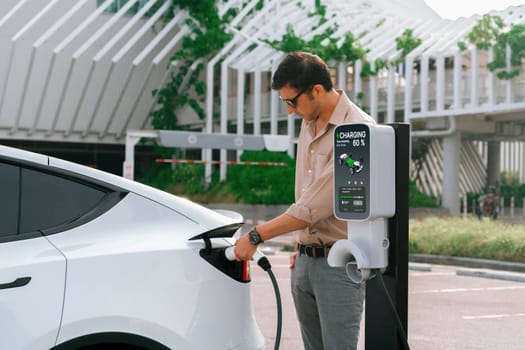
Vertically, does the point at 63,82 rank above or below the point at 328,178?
above

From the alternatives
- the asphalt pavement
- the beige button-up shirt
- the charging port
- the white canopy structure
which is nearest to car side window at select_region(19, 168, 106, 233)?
the charging port

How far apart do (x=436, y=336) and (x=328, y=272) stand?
440cm

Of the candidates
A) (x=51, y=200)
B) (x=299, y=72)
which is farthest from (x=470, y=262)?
(x=51, y=200)

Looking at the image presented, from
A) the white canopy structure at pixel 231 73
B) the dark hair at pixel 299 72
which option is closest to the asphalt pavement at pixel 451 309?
the dark hair at pixel 299 72

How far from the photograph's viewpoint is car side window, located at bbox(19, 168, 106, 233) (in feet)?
10.4

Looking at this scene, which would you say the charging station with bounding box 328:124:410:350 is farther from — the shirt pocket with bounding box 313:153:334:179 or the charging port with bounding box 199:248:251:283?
the charging port with bounding box 199:248:251:283

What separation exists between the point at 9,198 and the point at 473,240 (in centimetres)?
1305

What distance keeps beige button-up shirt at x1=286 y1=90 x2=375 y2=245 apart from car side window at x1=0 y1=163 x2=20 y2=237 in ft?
3.57

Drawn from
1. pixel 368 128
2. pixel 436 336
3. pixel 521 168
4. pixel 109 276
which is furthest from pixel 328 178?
pixel 521 168

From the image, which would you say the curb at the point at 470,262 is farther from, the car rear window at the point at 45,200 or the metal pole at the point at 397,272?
the car rear window at the point at 45,200

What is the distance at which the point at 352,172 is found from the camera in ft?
10.3

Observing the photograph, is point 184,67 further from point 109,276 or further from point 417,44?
point 109,276

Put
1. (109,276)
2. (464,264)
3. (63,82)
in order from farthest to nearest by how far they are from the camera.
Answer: (63,82), (464,264), (109,276)

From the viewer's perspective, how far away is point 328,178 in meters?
3.41
